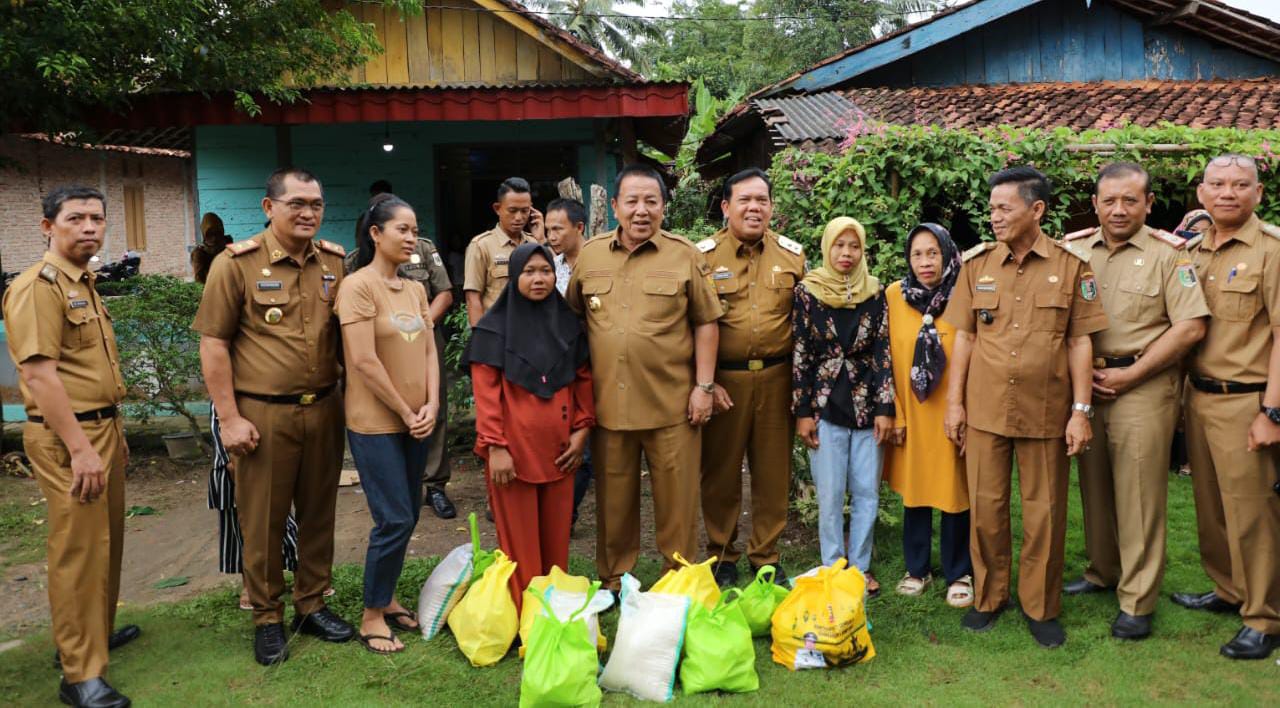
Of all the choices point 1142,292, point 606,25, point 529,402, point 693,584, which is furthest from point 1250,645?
point 606,25

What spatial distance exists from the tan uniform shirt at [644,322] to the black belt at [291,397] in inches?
45.0

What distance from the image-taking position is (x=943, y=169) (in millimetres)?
5996

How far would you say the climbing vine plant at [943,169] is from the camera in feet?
19.0

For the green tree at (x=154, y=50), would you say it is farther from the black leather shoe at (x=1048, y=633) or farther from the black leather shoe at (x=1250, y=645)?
the black leather shoe at (x=1250, y=645)

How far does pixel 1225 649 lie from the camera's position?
372 cm

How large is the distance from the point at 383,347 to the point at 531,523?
95 centimetres

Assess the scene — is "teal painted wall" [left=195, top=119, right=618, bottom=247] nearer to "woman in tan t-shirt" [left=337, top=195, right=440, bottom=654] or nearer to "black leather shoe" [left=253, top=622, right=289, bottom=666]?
"woman in tan t-shirt" [left=337, top=195, right=440, bottom=654]

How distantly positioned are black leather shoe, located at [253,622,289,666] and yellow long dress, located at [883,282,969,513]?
275 cm

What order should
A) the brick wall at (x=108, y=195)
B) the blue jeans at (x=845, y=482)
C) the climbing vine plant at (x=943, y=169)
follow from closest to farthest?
the blue jeans at (x=845, y=482), the climbing vine plant at (x=943, y=169), the brick wall at (x=108, y=195)

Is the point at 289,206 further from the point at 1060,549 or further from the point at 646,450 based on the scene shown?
the point at 1060,549

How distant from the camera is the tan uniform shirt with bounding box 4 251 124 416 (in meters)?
3.31

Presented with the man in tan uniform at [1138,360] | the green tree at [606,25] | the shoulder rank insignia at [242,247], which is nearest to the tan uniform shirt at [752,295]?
the man in tan uniform at [1138,360]

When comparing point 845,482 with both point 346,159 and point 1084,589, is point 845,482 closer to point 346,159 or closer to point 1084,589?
point 1084,589

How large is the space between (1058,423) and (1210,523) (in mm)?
952
